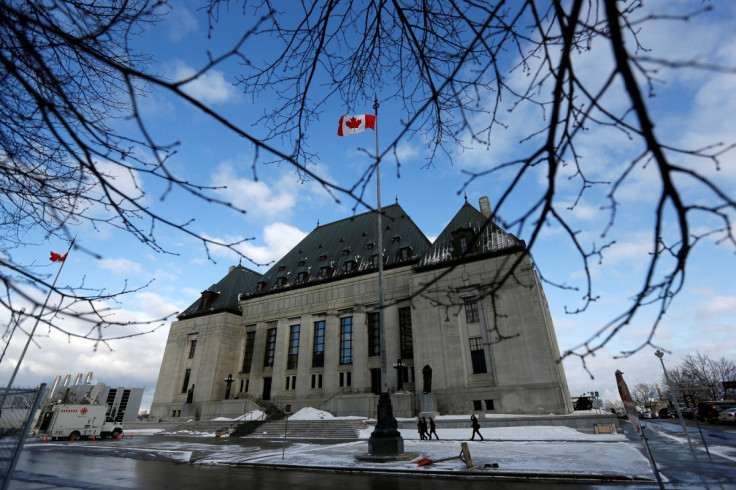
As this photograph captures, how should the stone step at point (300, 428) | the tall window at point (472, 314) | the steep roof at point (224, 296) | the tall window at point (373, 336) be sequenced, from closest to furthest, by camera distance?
the stone step at point (300, 428)
the tall window at point (472, 314)
the tall window at point (373, 336)
the steep roof at point (224, 296)

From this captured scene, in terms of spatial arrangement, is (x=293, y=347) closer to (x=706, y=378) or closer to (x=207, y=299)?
(x=207, y=299)

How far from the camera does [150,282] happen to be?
3.91 m

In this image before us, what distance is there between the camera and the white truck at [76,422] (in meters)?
26.7

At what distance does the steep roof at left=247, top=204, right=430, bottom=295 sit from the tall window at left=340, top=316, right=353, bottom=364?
480 centimetres

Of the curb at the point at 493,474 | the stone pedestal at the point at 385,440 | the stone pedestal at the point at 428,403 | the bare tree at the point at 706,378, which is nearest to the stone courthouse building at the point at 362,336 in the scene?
the stone pedestal at the point at 428,403

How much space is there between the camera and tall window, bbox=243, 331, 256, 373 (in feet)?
140

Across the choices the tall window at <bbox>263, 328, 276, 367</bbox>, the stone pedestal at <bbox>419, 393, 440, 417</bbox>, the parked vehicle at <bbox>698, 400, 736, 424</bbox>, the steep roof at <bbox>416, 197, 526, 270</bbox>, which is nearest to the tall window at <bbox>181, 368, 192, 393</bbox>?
the tall window at <bbox>263, 328, 276, 367</bbox>

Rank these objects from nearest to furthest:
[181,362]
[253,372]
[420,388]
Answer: [420,388] < [253,372] < [181,362]

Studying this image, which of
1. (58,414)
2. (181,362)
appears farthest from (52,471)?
(181,362)

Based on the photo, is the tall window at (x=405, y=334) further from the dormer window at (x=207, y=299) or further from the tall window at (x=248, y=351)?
the dormer window at (x=207, y=299)

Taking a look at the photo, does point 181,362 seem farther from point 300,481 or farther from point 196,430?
point 300,481

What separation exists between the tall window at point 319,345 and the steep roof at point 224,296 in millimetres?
12154

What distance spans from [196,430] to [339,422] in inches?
630

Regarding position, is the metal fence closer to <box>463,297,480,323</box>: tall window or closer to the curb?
the curb
